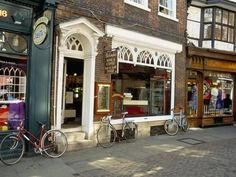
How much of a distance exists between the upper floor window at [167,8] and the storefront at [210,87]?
1967mm

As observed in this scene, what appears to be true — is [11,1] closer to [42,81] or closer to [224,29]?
[42,81]

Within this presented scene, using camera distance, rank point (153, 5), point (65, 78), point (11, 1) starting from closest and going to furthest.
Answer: point (11, 1)
point (65, 78)
point (153, 5)

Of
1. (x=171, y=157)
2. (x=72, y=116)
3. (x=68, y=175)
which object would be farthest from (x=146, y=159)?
(x=72, y=116)

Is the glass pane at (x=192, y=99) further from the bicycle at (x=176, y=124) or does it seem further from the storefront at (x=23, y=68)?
the storefront at (x=23, y=68)

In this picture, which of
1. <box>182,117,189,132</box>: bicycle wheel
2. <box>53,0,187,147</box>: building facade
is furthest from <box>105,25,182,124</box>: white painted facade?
<box>182,117,189,132</box>: bicycle wheel

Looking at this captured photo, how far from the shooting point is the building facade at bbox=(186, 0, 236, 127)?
18.0 metres

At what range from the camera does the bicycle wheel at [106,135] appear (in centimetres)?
1193

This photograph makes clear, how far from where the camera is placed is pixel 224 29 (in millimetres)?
19906

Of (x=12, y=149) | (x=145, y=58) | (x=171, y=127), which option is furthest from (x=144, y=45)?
(x=12, y=149)

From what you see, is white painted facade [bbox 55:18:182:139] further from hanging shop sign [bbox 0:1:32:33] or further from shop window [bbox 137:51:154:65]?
hanging shop sign [bbox 0:1:32:33]

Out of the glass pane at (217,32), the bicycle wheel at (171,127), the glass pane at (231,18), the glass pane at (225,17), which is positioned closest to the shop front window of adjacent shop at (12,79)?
the bicycle wheel at (171,127)

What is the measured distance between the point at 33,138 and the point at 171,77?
752 cm

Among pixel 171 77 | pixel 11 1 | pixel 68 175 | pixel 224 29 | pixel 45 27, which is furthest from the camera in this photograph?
pixel 224 29

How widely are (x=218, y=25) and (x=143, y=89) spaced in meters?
7.38
